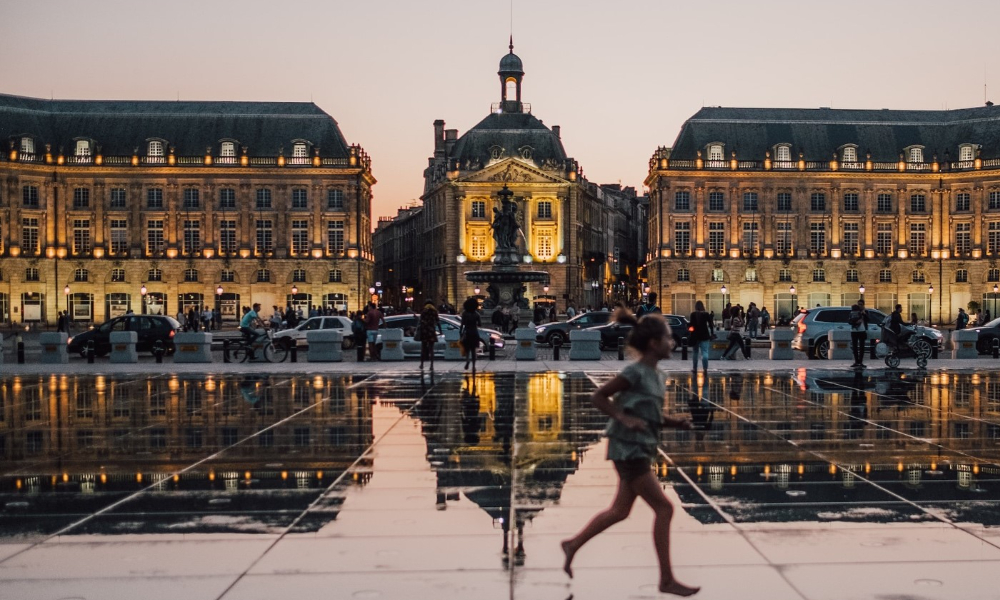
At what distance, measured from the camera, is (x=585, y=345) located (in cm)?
3353

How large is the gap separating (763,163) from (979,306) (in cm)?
2055

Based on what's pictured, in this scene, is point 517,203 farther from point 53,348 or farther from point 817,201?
point 53,348

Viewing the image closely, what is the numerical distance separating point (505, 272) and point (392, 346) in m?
18.9

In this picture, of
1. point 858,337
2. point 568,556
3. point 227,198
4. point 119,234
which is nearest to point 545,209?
point 227,198

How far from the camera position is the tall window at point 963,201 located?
95.4 metres

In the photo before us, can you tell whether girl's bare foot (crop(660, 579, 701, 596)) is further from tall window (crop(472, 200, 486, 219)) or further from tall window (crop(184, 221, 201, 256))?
tall window (crop(472, 200, 486, 219))

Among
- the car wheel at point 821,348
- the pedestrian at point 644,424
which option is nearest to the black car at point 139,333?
the car wheel at point 821,348

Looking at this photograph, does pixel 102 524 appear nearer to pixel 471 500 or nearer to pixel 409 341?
pixel 471 500

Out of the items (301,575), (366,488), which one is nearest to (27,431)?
(366,488)

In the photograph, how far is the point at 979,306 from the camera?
9212 centimetres

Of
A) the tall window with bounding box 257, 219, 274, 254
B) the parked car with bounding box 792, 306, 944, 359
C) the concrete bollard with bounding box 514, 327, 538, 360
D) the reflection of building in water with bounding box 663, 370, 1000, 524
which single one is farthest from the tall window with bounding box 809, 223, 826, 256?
the reflection of building in water with bounding box 663, 370, 1000, 524

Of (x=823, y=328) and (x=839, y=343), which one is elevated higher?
(x=823, y=328)

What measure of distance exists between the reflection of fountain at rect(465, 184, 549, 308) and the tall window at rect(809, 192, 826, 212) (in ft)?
159

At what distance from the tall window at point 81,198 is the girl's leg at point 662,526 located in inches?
3588
